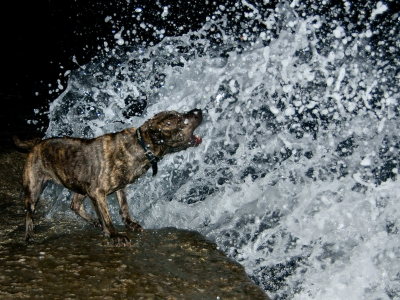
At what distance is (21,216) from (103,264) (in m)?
1.77

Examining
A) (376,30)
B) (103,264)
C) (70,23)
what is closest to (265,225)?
(103,264)

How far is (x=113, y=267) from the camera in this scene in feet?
9.53

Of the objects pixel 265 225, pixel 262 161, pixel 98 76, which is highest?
pixel 98 76

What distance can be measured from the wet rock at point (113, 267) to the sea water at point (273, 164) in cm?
31

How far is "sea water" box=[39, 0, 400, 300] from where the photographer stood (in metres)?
3.30

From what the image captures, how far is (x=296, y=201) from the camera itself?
3895 mm

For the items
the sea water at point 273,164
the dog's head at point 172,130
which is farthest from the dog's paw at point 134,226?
the dog's head at point 172,130

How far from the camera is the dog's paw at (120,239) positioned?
3384 mm

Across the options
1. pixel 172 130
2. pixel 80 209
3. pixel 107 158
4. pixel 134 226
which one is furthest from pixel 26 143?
pixel 172 130

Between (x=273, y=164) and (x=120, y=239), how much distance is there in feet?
7.04

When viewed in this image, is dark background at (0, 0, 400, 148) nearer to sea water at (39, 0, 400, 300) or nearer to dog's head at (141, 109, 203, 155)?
sea water at (39, 0, 400, 300)

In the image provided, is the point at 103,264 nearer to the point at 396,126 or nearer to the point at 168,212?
the point at 168,212

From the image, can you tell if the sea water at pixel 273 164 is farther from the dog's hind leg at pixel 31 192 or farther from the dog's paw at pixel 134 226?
the dog's hind leg at pixel 31 192

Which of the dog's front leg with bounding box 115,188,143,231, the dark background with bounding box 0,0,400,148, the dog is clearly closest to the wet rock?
the dog's front leg with bounding box 115,188,143,231
